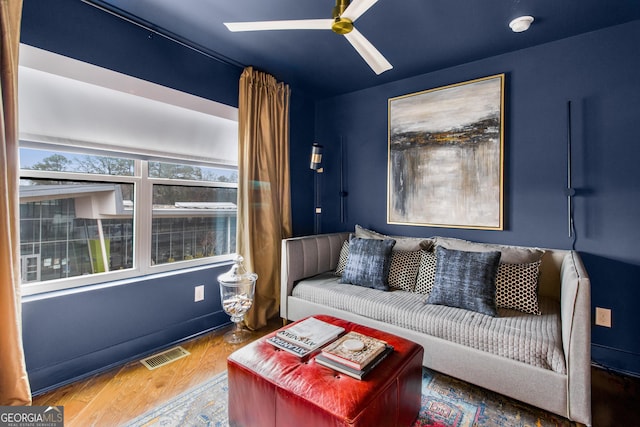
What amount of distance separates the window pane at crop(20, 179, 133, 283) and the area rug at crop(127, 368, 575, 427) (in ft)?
3.71

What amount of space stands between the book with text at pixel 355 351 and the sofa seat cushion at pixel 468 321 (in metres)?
0.58

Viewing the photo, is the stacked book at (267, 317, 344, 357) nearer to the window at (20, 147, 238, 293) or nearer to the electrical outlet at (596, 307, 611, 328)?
the window at (20, 147, 238, 293)

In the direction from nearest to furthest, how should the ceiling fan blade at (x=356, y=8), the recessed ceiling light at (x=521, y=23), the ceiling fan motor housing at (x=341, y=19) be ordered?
1. the ceiling fan blade at (x=356, y=8)
2. the ceiling fan motor housing at (x=341, y=19)
3. the recessed ceiling light at (x=521, y=23)

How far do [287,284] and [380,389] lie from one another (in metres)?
1.59

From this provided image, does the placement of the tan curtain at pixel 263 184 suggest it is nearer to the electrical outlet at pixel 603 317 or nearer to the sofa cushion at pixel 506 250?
the sofa cushion at pixel 506 250

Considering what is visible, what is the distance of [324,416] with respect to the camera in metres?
1.14

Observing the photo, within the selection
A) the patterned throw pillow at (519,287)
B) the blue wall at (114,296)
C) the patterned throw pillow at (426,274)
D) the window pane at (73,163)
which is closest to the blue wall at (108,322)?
the blue wall at (114,296)

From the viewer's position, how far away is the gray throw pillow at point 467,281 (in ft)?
6.61

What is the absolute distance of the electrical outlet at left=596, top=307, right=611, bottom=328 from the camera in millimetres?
2164

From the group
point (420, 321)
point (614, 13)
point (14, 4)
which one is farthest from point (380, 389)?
point (614, 13)

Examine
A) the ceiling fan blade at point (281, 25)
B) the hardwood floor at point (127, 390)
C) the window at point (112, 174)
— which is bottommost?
the hardwood floor at point (127, 390)

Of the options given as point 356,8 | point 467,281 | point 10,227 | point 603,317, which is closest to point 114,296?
point 10,227

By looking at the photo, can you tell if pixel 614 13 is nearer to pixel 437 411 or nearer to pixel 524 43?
pixel 524 43

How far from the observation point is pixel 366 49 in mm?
1615
